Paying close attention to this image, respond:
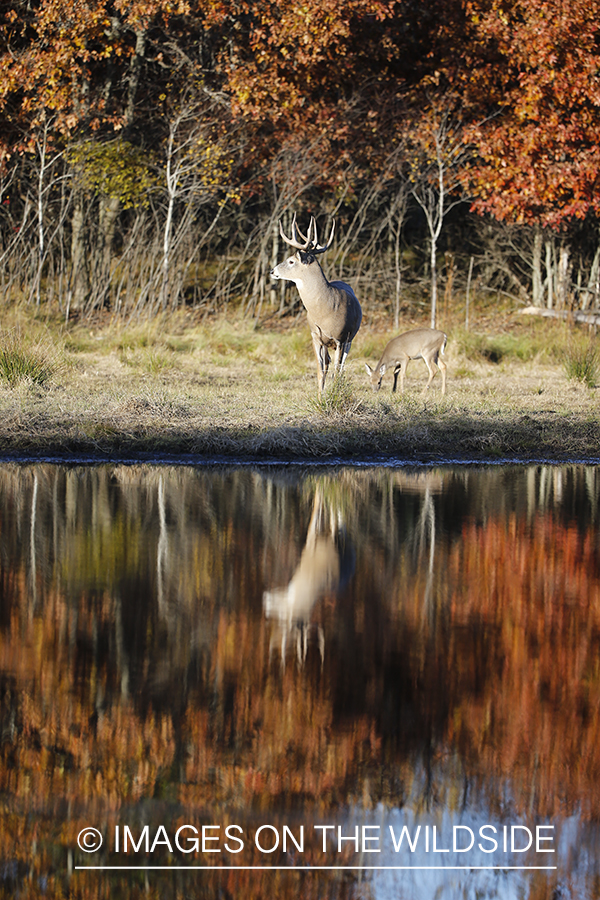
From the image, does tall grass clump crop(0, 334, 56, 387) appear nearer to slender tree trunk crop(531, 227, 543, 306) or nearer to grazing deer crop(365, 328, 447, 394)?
grazing deer crop(365, 328, 447, 394)

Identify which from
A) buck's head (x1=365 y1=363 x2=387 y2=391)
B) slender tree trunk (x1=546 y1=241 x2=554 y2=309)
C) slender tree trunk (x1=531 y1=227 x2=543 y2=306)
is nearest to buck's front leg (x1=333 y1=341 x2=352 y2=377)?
buck's head (x1=365 y1=363 x2=387 y2=391)

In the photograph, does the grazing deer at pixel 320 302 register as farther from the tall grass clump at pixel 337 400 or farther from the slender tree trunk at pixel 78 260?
the slender tree trunk at pixel 78 260

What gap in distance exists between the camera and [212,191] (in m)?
21.4

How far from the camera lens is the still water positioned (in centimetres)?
320

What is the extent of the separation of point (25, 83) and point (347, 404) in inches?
435

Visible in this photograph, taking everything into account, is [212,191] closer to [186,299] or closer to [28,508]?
[186,299]

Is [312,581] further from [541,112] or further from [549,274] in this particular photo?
[549,274]

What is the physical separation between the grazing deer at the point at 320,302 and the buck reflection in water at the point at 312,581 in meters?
6.09

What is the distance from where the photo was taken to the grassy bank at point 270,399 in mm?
10320

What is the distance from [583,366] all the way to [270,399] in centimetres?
462

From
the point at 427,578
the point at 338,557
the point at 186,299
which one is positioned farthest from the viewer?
the point at 186,299

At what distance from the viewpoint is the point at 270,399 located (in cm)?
1302

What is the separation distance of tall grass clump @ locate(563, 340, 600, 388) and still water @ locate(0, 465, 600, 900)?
26.2 ft

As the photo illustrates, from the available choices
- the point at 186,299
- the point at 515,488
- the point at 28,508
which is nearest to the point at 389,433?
the point at 515,488
